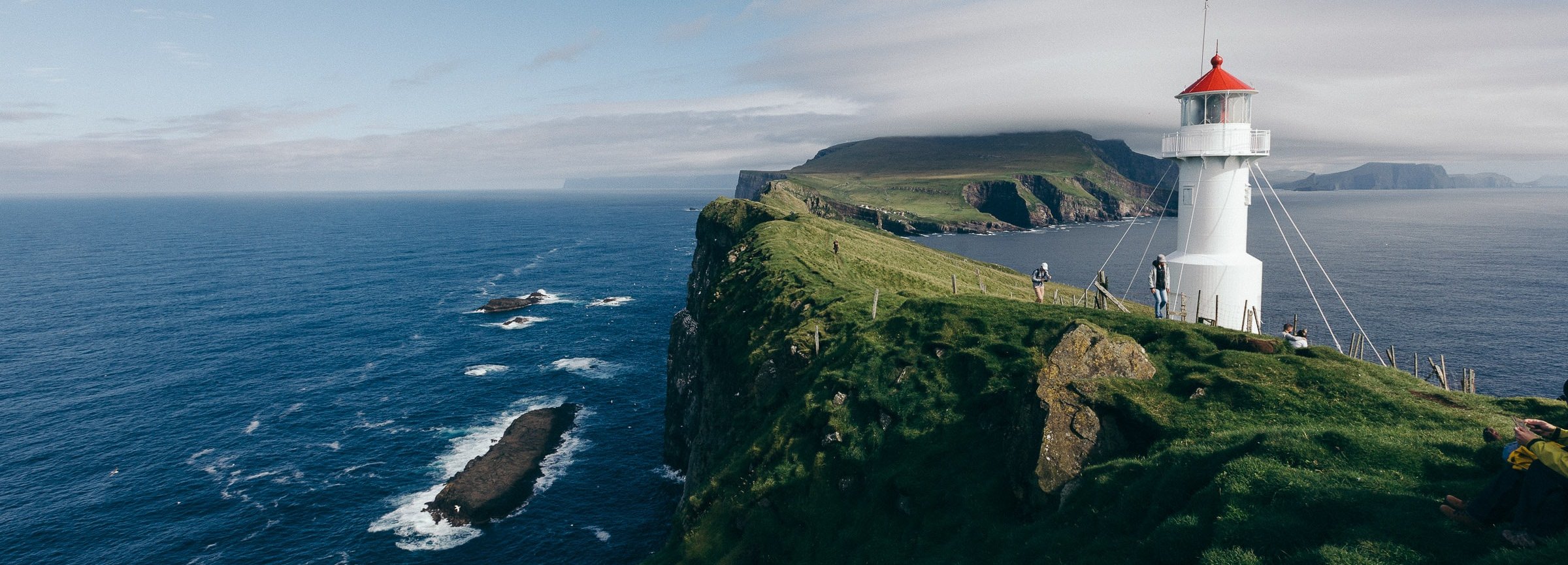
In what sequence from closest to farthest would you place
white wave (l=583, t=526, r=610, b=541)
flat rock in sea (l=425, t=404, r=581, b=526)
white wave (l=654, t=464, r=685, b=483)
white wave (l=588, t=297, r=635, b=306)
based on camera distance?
1. white wave (l=583, t=526, r=610, b=541)
2. flat rock in sea (l=425, t=404, r=581, b=526)
3. white wave (l=654, t=464, r=685, b=483)
4. white wave (l=588, t=297, r=635, b=306)

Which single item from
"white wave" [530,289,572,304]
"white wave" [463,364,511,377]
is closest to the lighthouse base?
"white wave" [463,364,511,377]

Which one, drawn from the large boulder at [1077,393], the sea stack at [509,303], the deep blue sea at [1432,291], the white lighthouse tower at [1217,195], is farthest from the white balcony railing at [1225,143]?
the sea stack at [509,303]

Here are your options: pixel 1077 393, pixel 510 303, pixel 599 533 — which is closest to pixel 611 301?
pixel 510 303

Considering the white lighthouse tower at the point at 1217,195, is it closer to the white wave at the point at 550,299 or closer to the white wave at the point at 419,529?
the white wave at the point at 419,529

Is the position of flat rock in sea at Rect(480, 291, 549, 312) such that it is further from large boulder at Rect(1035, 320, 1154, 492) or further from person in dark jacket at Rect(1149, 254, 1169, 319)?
large boulder at Rect(1035, 320, 1154, 492)

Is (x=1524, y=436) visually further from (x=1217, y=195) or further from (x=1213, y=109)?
(x=1213, y=109)

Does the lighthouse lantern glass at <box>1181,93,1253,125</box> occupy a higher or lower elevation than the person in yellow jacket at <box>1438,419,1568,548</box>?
higher
